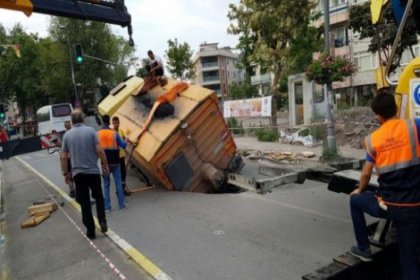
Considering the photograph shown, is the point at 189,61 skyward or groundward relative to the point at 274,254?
skyward

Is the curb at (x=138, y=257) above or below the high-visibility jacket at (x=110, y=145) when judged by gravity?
below

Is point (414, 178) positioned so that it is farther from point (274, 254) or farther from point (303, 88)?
point (303, 88)

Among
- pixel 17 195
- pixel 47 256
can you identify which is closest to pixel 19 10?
pixel 47 256

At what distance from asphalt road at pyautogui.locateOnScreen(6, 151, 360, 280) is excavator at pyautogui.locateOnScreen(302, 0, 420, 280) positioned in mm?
1015

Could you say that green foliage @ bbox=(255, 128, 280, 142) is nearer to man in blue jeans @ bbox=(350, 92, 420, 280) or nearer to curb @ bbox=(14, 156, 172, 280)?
curb @ bbox=(14, 156, 172, 280)

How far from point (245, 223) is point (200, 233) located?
0.79 meters

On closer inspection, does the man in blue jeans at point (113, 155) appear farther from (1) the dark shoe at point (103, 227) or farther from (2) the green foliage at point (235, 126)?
(2) the green foliage at point (235, 126)

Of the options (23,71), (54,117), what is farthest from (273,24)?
(23,71)

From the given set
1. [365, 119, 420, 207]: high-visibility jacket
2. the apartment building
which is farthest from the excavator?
the apartment building

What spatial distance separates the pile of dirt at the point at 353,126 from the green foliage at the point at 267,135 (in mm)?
2579

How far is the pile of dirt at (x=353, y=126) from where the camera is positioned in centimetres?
1511

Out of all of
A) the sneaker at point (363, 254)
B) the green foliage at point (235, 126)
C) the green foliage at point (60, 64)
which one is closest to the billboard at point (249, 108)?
the green foliage at point (235, 126)

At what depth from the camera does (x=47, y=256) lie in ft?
20.8

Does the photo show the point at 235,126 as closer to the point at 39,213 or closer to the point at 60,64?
the point at 39,213
